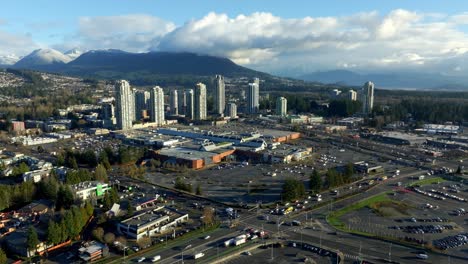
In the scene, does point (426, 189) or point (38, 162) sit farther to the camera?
point (38, 162)

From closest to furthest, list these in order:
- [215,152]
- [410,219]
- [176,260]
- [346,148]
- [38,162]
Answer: [176,260] → [410,219] → [38,162] → [215,152] → [346,148]

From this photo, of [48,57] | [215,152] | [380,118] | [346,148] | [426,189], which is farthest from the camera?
[48,57]

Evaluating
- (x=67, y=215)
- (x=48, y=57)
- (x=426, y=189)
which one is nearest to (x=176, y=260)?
(x=67, y=215)

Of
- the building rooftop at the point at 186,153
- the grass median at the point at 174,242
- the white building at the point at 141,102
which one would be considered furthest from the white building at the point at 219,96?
the grass median at the point at 174,242

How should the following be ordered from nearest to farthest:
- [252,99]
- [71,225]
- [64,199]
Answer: [71,225] < [64,199] < [252,99]

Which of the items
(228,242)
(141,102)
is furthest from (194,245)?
(141,102)

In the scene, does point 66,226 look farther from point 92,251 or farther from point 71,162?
point 71,162

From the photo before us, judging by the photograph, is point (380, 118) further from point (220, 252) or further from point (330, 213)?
point (220, 252)
